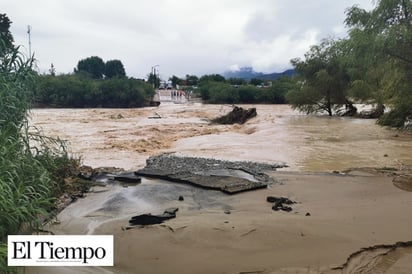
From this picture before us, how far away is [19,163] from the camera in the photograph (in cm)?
554

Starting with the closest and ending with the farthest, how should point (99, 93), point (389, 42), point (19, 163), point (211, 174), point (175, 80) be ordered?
point (19, 163) → point (211, 174) → point (389, 42) → point (99, 93) → point (175, 80)

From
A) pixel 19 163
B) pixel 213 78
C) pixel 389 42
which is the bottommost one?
pixel 19 163

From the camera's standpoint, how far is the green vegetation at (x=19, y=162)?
423cm

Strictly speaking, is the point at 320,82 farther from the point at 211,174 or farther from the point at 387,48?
the point at 211,174

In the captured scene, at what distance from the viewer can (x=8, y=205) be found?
13.6 feet

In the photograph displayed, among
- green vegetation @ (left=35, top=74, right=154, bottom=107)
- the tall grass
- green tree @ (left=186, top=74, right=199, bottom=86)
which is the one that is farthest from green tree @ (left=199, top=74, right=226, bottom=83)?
the tall grass

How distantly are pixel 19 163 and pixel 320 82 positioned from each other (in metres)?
32.7

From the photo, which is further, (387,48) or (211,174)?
(387,48)

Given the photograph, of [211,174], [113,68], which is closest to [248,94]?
[113,68]

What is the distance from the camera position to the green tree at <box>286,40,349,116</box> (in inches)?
1398

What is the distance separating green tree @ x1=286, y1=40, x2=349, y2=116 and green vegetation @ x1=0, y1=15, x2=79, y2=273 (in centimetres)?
3113

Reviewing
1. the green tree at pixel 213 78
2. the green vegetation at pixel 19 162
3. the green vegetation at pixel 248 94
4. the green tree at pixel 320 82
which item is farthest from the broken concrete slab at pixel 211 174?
the green tree at pixel 213 78

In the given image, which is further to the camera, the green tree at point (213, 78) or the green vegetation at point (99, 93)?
the green tree at point (213, 78)

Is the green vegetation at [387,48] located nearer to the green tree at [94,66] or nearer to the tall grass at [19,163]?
the tall grass at [19,163]
